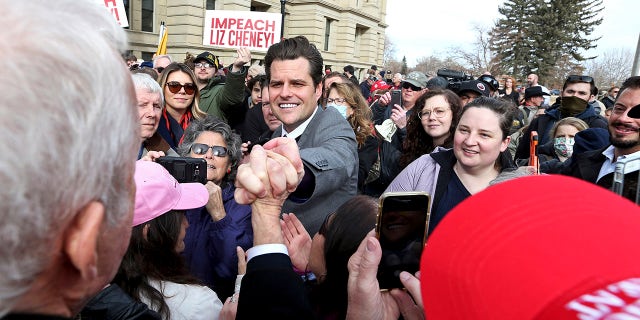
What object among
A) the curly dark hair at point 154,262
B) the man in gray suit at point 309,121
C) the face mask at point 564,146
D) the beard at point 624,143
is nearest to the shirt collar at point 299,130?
the man in gray suit at point 309,121

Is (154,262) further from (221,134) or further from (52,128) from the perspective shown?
(221,134)

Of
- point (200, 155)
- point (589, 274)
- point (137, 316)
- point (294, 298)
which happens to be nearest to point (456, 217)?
point (589, 274)

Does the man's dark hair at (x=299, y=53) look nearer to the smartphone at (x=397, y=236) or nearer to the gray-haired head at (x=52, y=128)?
the smartphone at (x=397, y=236)

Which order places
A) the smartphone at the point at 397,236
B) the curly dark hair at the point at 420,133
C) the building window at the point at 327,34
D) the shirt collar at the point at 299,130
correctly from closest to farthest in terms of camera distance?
the smartphone at the point at 397,236, the shirt collar at the point at 299,130, the curly dark hair at the point at 420,133, the building window at the point at 327,34

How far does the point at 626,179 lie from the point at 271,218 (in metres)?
1.56

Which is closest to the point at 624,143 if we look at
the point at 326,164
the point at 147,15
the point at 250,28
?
the point at 326,164

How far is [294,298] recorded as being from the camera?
1.06 meters

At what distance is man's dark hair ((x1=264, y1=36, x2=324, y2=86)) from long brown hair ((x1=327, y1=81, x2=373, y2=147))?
1678mm

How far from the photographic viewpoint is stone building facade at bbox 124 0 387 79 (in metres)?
20.1

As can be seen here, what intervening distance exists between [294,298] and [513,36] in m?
47.1

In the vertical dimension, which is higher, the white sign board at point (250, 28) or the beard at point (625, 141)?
the white sign board at point (250, 28)

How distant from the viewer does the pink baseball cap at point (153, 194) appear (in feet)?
5.89

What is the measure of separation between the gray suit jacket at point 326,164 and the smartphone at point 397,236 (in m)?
0.49

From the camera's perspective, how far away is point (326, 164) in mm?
1906
